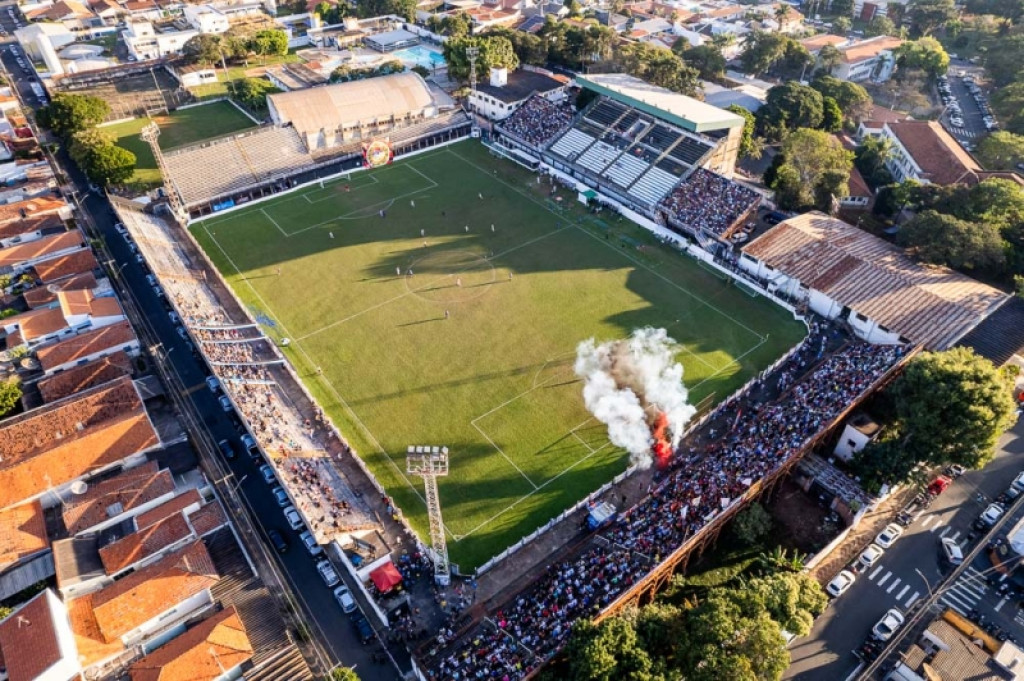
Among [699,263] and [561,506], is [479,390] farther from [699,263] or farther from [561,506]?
[699,263]

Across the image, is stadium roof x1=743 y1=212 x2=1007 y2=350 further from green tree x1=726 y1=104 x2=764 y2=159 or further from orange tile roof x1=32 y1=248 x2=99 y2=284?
orange tile roof x1=32 y1=248 x2=99 y2=284

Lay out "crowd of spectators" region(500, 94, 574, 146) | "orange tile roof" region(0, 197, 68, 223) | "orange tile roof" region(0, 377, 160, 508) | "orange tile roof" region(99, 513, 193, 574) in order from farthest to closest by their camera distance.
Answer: "crowd of spectators" region(500, 94, 574, 146), "orange tile roof" region(0, 197, 68, 223), "orange tile roof" region(0, 377, 160, 508), "orange tile roof" region(99, 513, 193, 574)

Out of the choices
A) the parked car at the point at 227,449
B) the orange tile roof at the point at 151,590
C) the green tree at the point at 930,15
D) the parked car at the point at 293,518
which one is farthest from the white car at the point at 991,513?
the green tree at the point at 930,15

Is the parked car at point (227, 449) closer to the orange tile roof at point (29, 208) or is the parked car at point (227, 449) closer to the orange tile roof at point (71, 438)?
the orange tile roof at point (71, 438)

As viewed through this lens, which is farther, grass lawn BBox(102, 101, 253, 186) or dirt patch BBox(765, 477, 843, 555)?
grass lawn BBox(102, 101, 253, 186)

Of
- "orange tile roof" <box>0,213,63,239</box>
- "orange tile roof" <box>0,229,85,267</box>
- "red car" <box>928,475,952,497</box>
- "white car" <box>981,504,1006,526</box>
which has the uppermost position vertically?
"orange tile roof" <box>0,213,63,239</box>

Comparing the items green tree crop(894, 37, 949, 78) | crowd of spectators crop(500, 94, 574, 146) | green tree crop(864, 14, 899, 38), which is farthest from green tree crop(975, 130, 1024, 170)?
green tree crop(864, 14, 899, 38)
